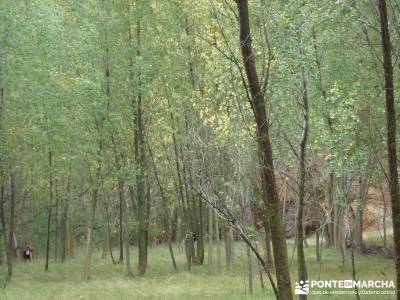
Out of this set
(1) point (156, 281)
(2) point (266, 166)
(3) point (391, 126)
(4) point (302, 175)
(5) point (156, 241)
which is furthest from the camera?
(5) point (156, 241)

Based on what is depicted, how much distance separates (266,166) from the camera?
6871 millimetres

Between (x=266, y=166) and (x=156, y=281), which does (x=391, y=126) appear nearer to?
(x=266, y=166)

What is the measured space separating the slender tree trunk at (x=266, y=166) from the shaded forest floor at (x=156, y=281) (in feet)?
36.7

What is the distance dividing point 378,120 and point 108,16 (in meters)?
16.8

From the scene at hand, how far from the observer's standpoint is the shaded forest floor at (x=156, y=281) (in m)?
19.9

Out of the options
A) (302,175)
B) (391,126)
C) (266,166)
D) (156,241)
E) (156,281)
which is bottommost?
(156,281)

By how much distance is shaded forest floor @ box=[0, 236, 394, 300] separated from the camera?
19944 millimetres

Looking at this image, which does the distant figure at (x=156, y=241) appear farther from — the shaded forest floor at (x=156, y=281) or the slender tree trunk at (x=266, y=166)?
the slender tree trunk at (x=266, y=166)

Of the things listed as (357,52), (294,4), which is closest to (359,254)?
(357,52)

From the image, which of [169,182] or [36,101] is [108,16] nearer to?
[36,101]

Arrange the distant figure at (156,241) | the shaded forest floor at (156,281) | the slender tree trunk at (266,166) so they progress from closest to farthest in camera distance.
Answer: the slender tree trunk at (266,166), the shaded forest floor at (156,281), the distant figure at (156,241)

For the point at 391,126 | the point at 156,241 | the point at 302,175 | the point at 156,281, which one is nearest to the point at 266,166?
the point at 391,126

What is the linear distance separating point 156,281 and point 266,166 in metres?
19.2

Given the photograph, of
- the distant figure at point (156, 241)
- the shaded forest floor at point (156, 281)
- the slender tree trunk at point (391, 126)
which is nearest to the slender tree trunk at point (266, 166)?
the slender tree trunk at point (391, 126)
